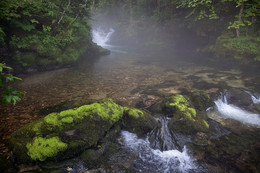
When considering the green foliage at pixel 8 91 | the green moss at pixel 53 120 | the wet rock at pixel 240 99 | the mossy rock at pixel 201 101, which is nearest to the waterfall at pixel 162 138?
the mossy rock at pixel 201 101

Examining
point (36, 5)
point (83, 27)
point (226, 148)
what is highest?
point (36, 5)

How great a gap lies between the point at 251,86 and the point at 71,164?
10.7 m

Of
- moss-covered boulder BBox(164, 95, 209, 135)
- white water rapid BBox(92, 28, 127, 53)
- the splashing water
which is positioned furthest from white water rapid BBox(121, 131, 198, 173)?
the splashing water

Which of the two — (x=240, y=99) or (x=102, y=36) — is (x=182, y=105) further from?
(x=102, y=36)

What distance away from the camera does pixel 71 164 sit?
351cm

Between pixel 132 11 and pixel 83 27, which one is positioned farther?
pixel 132 11

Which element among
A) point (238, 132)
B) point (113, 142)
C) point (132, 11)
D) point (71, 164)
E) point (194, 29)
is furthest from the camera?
point (132, 11)

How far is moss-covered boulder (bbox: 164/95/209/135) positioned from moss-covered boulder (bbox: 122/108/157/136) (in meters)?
0.81

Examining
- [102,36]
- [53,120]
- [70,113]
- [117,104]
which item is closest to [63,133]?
[53,120]

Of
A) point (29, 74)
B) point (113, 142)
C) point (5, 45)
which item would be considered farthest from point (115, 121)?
point (5, 45)

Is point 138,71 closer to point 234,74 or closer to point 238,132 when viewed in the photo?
point 234,74

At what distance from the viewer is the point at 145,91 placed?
26.8ft

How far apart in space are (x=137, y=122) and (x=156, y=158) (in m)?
1.23

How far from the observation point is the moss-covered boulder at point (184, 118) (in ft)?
17.0
